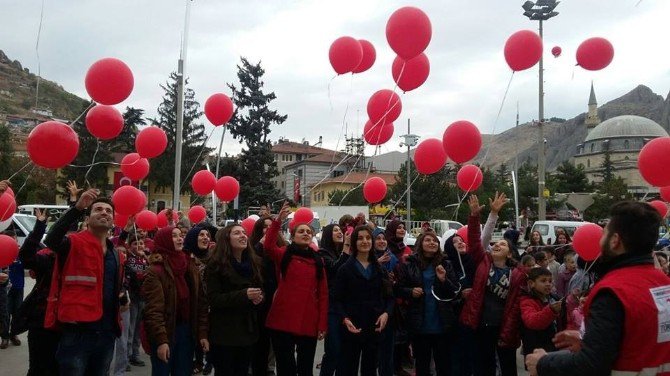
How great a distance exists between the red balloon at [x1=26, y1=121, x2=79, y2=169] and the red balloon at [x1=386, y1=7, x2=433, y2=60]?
3.75m

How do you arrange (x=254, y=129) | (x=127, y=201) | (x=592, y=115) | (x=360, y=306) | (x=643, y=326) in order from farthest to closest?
(x=592, y=115)
(x=254, y=129)
(x=127, y=201)
(x=360, y=306)
(x=643, y=326)

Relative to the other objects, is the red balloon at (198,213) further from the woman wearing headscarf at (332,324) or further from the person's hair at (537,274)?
the person's hair at (537,274)

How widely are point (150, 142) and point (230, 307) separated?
4.48 m

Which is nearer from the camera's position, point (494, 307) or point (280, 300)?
point (280, 300)

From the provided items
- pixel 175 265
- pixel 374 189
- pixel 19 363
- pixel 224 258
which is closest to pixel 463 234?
pixel 374 189

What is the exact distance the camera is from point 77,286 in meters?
3.79

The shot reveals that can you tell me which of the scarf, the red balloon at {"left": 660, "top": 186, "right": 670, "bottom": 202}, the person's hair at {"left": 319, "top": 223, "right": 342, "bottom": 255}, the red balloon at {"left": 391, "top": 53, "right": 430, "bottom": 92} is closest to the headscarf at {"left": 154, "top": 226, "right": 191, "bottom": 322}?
the scarf

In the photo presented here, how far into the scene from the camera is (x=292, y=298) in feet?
15.8

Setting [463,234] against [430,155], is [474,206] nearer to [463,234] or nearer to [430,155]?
[463,234]

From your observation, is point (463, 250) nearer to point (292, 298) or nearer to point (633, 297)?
point (292, 298)

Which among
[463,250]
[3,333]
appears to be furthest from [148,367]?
[463,250]

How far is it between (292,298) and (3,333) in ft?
15.9

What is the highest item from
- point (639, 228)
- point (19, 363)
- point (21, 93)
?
point (21, 93)

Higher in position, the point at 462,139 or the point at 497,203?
the point at 462,139
